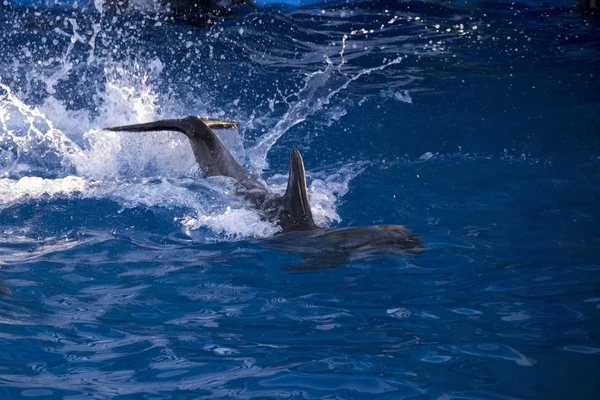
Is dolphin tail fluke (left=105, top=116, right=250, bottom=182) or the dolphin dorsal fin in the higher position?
dolphin tail fluke (left=105, top=116, right=250, bottom=182)

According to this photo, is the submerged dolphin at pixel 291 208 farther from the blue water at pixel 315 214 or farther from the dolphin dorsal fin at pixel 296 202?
the blue water at pixel 315 214

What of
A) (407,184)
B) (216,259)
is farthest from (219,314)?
(407,184)

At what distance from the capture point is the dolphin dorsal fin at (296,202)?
5.91 meters

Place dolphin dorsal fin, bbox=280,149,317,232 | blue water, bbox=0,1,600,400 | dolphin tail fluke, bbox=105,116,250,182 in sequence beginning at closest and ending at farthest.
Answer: blue water, bbox=0,1,600,400
dolphin dorsal fin, bbox=280,149,317,232
dolphin tail fluke, bbox=105,116,250,182

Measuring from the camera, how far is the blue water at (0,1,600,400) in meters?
3.83

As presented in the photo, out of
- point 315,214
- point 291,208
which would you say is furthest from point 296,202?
point 315,214

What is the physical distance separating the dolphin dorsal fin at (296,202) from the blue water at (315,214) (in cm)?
22

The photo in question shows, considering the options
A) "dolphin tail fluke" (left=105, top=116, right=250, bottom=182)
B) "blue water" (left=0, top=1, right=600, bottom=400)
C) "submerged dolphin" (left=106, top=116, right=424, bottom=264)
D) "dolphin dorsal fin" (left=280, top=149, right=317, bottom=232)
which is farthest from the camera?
"dolphin tail fluke" (left=105, top=116, right=250, bottom=182)

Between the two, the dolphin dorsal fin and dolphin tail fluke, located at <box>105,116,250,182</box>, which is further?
dolphin tail fluke, located at <box>105,116,250,182</box>

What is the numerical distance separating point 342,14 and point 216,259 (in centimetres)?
1045

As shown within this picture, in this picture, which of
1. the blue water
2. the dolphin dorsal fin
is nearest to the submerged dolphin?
the dolphin dorsal fin

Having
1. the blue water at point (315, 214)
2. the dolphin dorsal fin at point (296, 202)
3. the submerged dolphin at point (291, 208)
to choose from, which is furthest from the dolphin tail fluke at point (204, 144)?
the dolphin dorsal fin at point (296, 202)

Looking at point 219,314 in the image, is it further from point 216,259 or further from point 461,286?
point 461,286

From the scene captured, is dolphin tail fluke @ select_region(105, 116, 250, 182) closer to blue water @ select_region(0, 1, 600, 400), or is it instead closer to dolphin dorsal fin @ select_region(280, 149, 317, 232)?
blue water @ select_region(0, 1, 600, 400)
